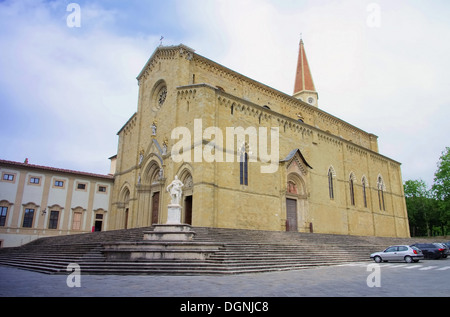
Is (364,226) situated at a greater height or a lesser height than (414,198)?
lesser

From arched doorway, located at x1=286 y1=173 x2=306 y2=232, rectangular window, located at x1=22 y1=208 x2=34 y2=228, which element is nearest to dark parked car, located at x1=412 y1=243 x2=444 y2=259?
arched doorway, located at x1=286 y1=173 x2=306 y2=232

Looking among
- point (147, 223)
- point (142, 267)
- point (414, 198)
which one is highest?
point (414, 198)

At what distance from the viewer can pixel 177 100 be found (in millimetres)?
22812

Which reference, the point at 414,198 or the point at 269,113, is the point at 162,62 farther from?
the point at 414,198

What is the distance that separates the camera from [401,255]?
16781 millimetres

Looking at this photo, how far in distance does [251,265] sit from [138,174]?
16005 millimetres

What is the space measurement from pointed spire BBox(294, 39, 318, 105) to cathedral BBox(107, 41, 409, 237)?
621 cm

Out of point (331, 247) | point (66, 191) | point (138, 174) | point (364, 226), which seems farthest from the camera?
point (364, 226)

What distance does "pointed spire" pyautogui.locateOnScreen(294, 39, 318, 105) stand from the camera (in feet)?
130

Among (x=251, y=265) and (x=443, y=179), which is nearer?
(x=251, y=265)

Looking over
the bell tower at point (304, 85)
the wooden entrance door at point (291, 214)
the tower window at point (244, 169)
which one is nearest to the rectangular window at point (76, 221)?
the tower window at point (244, 169)

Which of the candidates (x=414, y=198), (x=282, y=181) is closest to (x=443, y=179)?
(x=414, y=198)

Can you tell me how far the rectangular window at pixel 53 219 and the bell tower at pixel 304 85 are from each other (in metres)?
30.3

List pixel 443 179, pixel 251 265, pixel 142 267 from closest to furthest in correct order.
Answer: pixel 142 267
pixel 251 265
pixel 443 179
